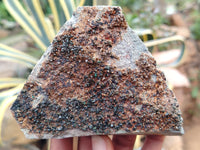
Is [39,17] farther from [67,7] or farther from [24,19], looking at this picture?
[67,7]

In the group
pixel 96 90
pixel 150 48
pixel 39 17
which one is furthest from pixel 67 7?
pixel 96 90

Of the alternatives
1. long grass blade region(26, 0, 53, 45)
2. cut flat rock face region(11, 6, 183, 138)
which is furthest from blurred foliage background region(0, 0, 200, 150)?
cut flat rock face region(11, 6, 183, 138)

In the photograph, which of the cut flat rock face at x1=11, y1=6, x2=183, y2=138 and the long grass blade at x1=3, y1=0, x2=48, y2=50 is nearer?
the cut flat rock face at x1=11, y1=6, x2=183, y2=138

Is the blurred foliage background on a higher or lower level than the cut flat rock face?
higher

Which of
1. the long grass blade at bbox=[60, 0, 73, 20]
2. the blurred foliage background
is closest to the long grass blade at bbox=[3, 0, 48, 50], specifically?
the blurred foliage background

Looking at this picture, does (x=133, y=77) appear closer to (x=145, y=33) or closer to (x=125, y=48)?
(x=125, y=48)

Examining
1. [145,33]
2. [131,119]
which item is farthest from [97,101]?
[145,33]

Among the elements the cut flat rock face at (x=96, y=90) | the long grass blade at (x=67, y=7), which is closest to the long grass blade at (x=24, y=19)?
the long grass blade at (x=67, y=7)

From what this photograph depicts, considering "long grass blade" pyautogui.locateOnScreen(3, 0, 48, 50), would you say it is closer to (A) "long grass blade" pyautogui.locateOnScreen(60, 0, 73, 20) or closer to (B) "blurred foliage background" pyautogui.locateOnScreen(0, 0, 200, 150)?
(B) "blurred foliage background" pyautogui.locateOnScreen(0, 0, 200, 150)
